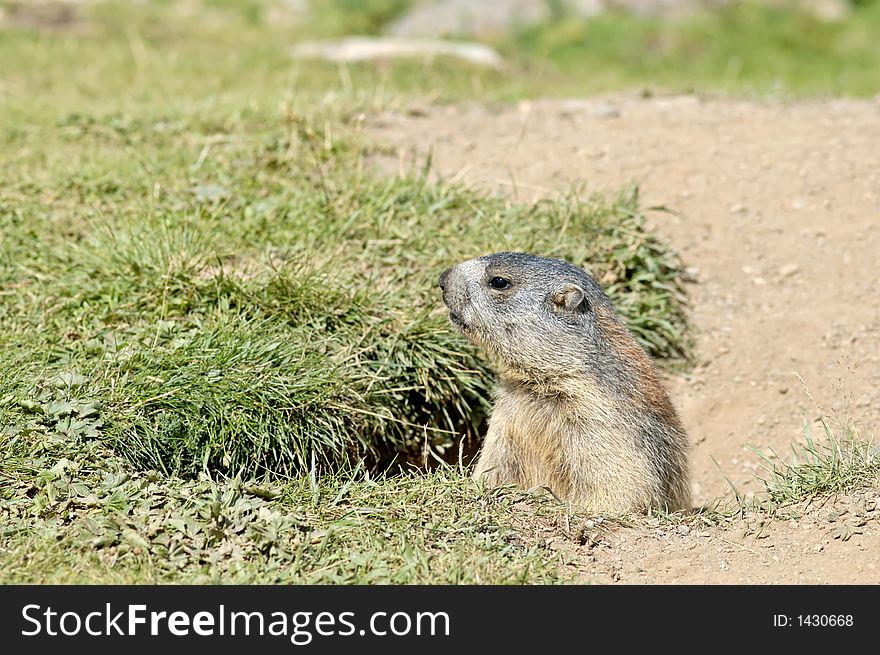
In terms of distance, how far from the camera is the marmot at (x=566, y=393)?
428 cm

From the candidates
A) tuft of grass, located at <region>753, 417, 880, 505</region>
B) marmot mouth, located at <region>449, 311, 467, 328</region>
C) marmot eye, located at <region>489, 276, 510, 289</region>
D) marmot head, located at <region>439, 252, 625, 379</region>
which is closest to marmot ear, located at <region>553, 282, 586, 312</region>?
marmot head, located at <region>439, 252, 625, 379</region>

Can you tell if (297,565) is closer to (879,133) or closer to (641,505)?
(641,505)

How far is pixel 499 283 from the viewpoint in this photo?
14.6 ft

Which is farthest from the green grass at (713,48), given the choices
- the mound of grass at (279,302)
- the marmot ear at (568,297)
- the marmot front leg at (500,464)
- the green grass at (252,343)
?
the marmot front leg at (500,464)

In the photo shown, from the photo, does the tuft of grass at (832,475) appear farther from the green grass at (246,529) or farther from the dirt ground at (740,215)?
the green grass at (246,529)

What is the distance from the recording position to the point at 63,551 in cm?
340

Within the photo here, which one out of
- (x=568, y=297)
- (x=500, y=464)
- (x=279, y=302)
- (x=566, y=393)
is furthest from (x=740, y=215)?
(x=279, y=302)

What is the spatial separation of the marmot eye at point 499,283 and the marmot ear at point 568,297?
210 mm

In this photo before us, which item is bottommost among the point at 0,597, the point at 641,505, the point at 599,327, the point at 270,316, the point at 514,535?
the point at 0,597

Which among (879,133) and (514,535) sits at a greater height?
(879,133)

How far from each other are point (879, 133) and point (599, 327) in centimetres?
340

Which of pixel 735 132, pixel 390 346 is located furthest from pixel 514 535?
pixel 735 132

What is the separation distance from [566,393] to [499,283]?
53cm

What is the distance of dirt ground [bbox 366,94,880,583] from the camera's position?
5.33 metres
